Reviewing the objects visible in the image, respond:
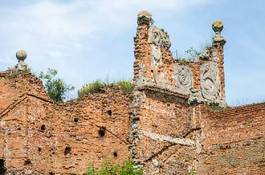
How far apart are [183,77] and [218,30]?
237 centimetres

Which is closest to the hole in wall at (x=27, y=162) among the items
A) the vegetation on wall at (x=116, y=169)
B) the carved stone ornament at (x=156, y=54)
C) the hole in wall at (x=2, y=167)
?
the hole in wall at (x=2, y=167)

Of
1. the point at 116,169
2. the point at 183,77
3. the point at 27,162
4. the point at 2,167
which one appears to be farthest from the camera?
the point at 183,77

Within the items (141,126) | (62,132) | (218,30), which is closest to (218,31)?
(218,30)

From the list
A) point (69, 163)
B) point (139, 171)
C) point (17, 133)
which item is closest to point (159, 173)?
point (139, 171)

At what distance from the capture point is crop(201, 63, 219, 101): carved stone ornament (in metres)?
28.0

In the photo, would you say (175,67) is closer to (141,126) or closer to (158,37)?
(158,37)

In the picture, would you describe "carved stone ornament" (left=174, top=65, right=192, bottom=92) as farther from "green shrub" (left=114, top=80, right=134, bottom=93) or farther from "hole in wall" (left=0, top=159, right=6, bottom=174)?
"hole in wall" (left=0, top=159, right=6, bottom=174)

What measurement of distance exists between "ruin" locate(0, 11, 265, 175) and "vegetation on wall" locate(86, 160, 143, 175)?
0.97ft

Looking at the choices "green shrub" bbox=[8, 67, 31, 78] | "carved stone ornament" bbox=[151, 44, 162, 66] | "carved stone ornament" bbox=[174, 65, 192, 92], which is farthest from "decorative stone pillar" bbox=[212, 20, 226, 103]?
"green shrub" bbox=[8, 67, 31, 78]

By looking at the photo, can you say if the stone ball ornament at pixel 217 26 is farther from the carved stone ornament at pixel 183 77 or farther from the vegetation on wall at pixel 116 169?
the vegetation on wall at pixel 116 169

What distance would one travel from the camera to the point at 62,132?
2575 cm

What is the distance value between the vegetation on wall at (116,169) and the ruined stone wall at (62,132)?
351 mm

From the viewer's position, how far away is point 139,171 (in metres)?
25.2

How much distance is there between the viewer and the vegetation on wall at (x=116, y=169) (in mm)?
25172
